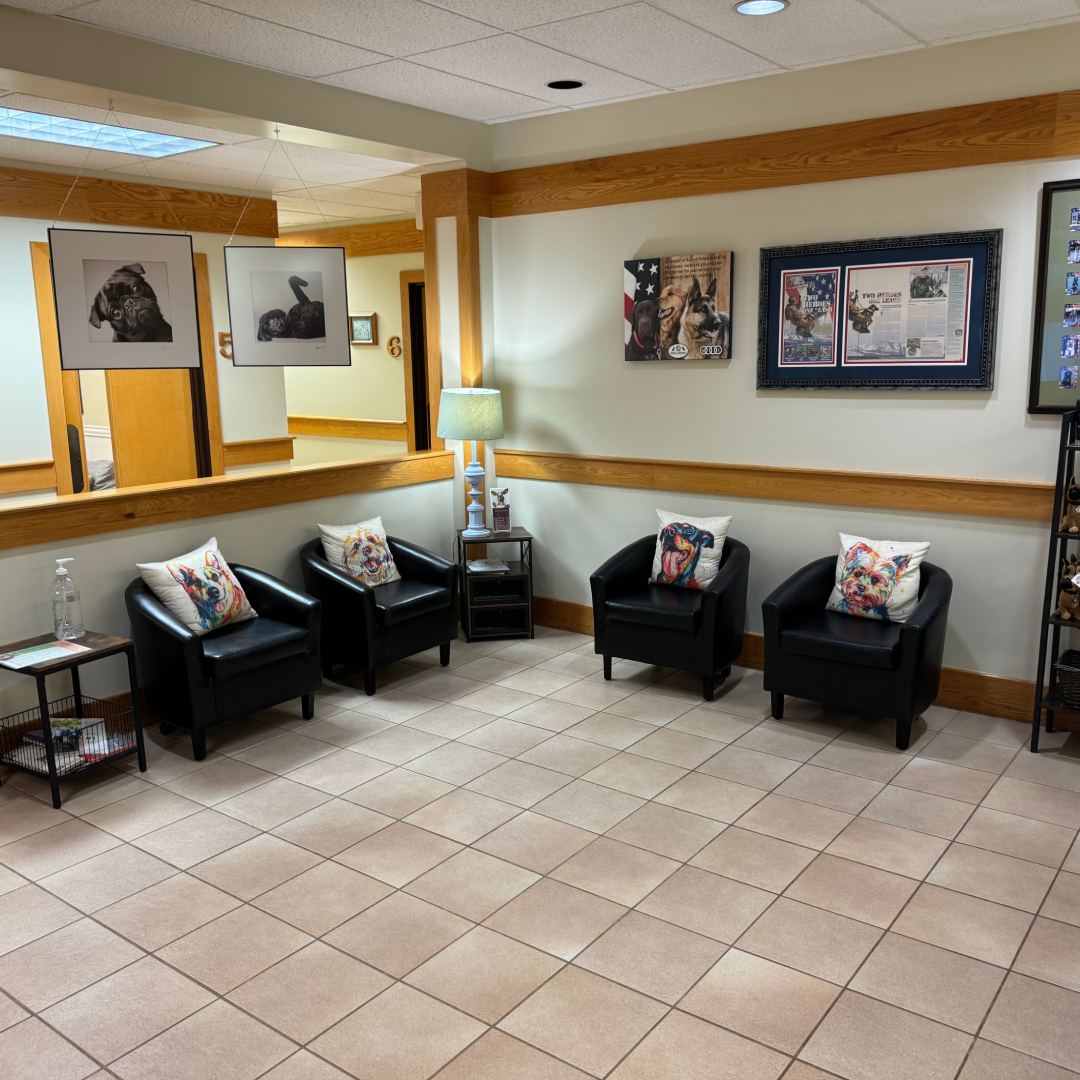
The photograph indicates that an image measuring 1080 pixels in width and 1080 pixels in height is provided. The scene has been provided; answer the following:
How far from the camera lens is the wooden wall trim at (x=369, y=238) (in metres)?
8.45

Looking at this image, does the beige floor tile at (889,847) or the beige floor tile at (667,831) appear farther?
the beige floor tile at (667,831)

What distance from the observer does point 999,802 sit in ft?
12.2

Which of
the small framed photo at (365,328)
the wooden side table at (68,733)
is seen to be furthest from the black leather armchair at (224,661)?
the small framed photo at (365,328)

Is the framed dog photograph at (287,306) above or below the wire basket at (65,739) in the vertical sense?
above

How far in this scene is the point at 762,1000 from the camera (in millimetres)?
2615

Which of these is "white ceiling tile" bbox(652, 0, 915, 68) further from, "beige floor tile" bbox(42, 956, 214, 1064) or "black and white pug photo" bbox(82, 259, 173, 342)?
"beige floor tile" bbox(42, 956, 214, 1064)

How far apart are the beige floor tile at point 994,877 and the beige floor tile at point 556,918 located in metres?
1.10

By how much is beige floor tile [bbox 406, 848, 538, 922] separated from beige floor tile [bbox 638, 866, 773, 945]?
1.41 feet

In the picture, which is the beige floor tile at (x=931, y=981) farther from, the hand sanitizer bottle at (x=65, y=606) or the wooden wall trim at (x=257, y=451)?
the wooden wall trim at (x=257, y=451)

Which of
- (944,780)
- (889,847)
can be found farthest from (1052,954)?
(944,780)

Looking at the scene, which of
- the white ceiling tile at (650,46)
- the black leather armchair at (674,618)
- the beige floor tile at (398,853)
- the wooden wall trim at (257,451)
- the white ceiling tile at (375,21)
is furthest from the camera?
the wooden wall trim at (257,451)

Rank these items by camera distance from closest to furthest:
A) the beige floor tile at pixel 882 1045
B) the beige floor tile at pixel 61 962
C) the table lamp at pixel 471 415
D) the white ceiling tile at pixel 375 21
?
the beige floor tile at pixel 882 1045, the beige floor tile at pixel 61 962, the white ceiling tile at pixel 375 21, the table lamp at pixel 471 415

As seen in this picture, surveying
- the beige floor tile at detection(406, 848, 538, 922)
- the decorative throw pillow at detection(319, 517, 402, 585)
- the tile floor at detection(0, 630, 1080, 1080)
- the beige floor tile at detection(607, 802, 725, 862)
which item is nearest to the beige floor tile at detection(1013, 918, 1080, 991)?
the tile floor at detection(0, 630, 1080, 1080)

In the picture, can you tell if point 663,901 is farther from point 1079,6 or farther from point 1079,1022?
point 1079,6
